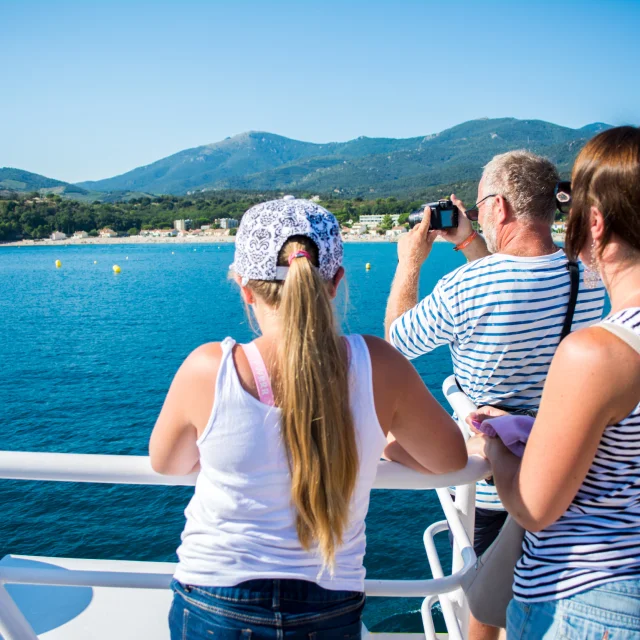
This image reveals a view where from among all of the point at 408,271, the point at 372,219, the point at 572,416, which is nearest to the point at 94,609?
the point at 408,271

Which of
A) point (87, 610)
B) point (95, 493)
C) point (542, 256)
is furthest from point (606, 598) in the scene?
point (95, 493)

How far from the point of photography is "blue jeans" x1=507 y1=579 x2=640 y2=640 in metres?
1.00

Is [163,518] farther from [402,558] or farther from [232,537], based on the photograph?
[232,537]

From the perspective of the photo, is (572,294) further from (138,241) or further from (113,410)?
(138,241)

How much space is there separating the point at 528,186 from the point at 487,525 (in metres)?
1.02

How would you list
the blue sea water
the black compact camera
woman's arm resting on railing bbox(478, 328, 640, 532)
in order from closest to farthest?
woman's arm resting on railing bbox(478, 328, 640, 532)
the black compact camera
the blue sea water

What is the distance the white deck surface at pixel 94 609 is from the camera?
2188 mm

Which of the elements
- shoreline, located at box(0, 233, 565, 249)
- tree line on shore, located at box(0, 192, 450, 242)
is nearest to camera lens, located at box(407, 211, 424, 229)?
tree line on shore, located at box(0, 192, 450, 242)

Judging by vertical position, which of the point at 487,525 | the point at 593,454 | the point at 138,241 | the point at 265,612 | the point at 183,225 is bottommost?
the point at 138,241

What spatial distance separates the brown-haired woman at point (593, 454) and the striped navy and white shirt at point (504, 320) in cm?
54

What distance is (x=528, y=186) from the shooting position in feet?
5.73

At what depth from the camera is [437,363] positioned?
67.8ft

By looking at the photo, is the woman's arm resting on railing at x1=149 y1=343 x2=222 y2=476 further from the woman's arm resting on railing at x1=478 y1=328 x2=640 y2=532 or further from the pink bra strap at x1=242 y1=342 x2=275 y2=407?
the woman's arm resting on railing at x1=478 y1=328 x2=640 y2=532

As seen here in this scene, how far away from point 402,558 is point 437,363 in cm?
1292
